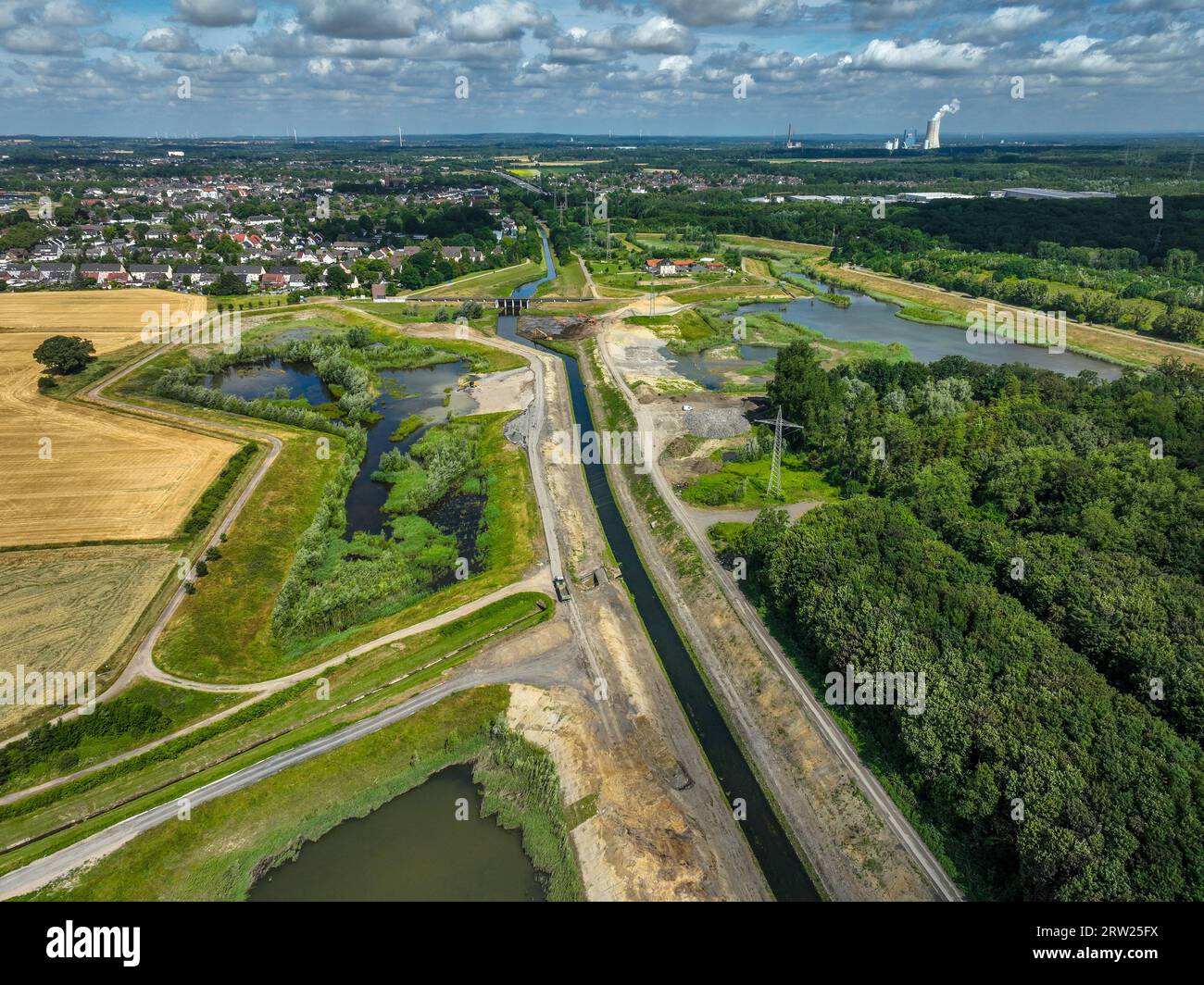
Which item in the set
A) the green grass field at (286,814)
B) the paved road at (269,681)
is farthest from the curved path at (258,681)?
the green grass field at (286,814)

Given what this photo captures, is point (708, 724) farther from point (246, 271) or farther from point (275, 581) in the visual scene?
point (246, 271)

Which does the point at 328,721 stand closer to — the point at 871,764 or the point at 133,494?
the point at 871,764

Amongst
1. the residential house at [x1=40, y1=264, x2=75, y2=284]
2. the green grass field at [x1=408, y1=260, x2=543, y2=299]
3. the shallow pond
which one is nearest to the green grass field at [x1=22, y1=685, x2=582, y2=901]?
the shallow pond

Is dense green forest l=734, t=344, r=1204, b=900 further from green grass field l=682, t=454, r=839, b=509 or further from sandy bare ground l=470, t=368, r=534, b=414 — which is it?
sandy bare ground l=470, t=368, r=534, b=414

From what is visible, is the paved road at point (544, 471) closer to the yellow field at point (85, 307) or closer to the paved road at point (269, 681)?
the paved road at point (269, 681)

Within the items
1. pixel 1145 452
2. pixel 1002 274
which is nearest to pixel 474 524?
pixel 1145 452

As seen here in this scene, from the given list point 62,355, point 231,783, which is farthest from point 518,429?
point 62,355

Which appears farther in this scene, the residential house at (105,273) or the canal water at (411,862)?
the residential house at (105,273)
